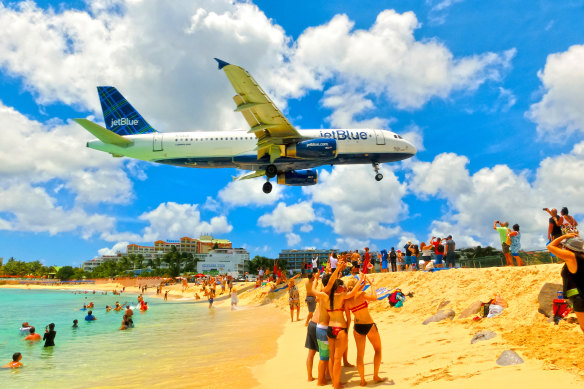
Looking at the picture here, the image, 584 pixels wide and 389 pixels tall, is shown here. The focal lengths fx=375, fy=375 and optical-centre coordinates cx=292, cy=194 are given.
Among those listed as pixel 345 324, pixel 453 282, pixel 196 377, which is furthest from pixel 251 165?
pixel 345 324

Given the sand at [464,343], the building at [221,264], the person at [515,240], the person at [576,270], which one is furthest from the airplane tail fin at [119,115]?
the building at [221,264]

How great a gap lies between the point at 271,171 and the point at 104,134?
Answer: 483 inches

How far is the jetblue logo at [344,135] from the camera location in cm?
2723

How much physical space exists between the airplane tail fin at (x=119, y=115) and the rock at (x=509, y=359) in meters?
29.4

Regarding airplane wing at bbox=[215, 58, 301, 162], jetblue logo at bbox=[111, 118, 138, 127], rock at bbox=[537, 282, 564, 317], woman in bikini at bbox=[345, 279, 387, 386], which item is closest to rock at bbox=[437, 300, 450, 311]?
rock at bbox=[537, 282, 564, 317]

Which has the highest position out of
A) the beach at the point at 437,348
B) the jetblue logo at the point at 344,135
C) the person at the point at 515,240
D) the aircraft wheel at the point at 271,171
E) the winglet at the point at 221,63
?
the winglet at the point at 221,63

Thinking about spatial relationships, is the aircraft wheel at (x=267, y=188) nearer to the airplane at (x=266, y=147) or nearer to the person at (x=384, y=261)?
the airplane at (x=266, y=147)

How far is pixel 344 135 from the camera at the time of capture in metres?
27.4

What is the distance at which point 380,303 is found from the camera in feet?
48.2

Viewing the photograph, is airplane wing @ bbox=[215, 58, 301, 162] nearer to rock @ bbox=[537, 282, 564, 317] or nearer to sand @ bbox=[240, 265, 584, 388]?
sand @ bbox=[240, 265, 584, 388]

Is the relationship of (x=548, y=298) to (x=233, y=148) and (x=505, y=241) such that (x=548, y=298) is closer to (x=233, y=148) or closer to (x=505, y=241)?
(x=505, y=241)

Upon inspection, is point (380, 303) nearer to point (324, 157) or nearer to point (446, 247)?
point (446, 247)

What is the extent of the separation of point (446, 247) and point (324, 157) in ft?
36.4

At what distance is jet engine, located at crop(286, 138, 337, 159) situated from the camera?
25016mm
